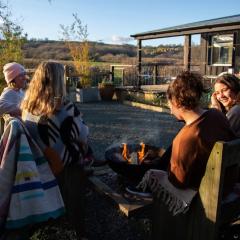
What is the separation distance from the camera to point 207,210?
2.40 m

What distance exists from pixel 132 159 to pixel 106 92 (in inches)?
405

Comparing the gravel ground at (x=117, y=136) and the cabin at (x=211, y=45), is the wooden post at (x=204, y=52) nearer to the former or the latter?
the cabin at (x=211, y=45)

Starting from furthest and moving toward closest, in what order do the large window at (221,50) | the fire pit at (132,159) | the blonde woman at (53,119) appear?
the large window at (221,50) < the fire pit at (132,159) < the blonde woman at (53,119)

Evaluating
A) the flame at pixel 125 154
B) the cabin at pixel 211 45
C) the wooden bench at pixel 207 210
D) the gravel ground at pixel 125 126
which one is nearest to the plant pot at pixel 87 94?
the gravel ground at pixel 125 126

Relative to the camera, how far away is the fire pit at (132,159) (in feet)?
11.2

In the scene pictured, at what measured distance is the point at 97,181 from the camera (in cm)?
384

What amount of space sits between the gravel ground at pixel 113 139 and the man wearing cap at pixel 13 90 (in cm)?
132

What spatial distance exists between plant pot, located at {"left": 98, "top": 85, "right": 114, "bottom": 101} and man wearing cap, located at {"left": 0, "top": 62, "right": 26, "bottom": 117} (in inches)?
367

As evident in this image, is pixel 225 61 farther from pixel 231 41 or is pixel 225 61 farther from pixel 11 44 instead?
pixel 11 44

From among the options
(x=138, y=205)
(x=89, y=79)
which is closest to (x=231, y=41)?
(x=89, y=79)

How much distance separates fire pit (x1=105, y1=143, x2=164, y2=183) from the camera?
3.42 meters

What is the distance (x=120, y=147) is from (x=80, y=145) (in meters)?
1.08

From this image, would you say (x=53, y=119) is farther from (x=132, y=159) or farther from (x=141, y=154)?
(x=141, y=154)

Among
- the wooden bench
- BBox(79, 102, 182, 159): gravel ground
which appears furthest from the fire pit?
BBox(79, 102, 182, 159): gravel ground
